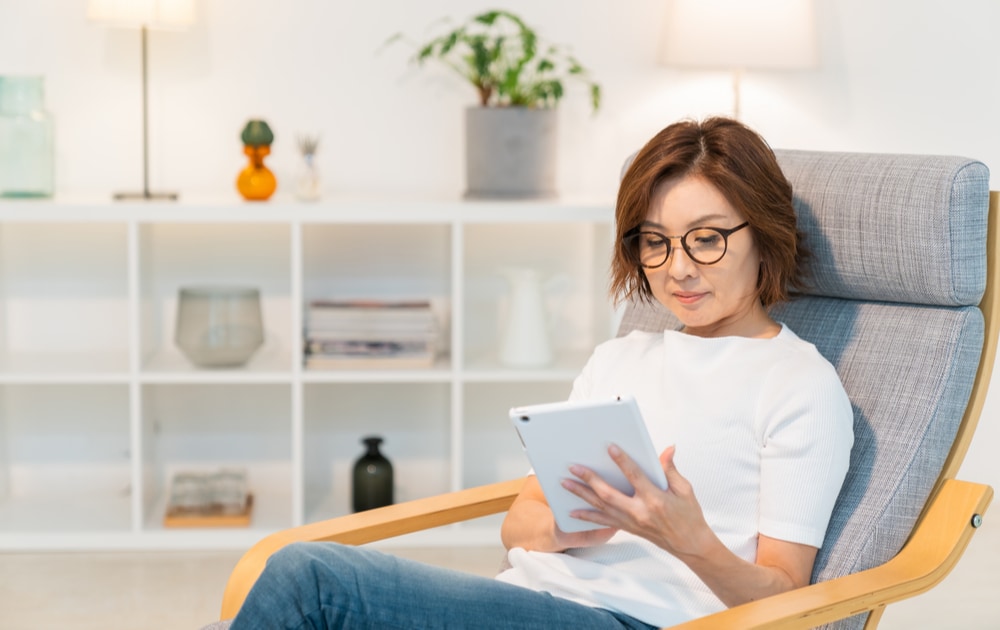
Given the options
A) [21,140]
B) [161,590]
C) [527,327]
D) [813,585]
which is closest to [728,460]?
[813,585]

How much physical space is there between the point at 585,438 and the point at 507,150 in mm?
1601

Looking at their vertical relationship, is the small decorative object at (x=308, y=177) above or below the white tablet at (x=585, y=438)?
above

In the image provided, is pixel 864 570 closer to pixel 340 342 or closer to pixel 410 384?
pixel 340 342

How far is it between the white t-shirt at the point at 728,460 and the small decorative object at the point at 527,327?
51.2 inches

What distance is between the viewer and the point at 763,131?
302 centimetres

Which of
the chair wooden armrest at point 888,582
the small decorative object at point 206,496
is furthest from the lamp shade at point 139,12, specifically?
the chair wooden armrest at point 888,582

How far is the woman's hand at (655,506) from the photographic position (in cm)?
125

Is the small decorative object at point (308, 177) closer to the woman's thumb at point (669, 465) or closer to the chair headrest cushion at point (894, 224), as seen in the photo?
the chair headrest cushion at point (894, 224)

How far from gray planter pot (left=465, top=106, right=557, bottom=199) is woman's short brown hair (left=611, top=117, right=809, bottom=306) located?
128 cm

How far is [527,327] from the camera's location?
9.23ft

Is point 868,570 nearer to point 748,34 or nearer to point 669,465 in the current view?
point 669,465

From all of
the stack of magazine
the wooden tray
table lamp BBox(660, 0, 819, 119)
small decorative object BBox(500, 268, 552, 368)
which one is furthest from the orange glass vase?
table lamp BBox(660, 0, 819, 119)

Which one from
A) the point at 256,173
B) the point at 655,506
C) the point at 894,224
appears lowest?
the point at 655,506

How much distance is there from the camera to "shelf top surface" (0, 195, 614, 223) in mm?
2623
